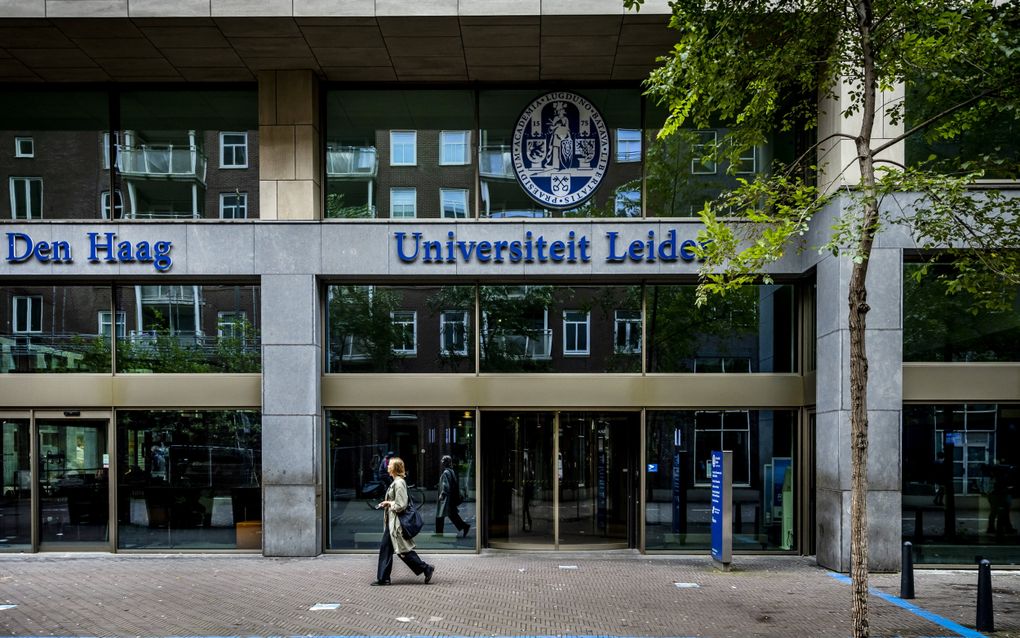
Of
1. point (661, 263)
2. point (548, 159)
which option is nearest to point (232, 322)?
point (548, 159)

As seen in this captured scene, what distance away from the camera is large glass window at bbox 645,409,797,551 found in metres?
14.1

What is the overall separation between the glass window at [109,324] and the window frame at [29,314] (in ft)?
3.46

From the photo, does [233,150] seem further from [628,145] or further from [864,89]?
[864,89]

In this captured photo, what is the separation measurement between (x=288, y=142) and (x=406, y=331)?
149 inches

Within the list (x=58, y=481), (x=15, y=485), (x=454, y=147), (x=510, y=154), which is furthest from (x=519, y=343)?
(x=15, y=485)

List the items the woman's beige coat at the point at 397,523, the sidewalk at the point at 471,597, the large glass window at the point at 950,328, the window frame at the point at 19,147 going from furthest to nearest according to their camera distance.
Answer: the window frame at the point at 19,147
the large glass window at the point at 950,328
the woman's beige coat at the point at 397,523
the sidewalk at the point at 471,597

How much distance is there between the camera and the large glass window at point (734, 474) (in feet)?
46.4

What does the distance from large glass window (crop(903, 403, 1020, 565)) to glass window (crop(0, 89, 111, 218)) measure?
14121mm

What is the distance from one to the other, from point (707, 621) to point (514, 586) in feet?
9.41

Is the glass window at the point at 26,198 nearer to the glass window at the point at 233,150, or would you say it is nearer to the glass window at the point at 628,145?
the glass window at the point at 233,150

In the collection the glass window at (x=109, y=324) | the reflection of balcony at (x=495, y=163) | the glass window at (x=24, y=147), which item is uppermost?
the glass window at (x=24, y=147)

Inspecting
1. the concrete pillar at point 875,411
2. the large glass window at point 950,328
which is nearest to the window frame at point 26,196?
the concrete pillar at point 875,411

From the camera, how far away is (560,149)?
14641 millimetres

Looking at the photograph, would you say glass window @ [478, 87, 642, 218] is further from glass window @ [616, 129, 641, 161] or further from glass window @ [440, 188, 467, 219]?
glass window @ [440, 188, 467, 219]
